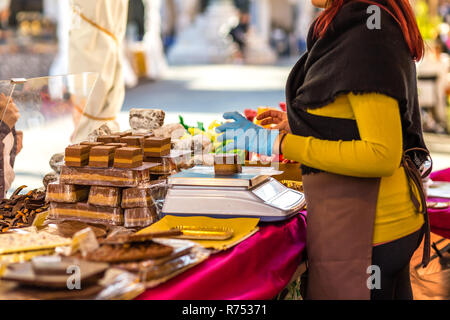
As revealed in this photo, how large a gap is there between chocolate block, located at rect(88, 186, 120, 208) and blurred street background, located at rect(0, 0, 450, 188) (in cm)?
68

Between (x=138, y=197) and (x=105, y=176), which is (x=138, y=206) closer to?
(x=138, y=197)

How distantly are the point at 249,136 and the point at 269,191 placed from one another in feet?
1.01

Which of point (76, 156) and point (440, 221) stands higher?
point (76, 156)

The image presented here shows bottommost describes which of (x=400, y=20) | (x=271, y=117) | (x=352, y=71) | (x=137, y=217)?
(x=137, y=217)

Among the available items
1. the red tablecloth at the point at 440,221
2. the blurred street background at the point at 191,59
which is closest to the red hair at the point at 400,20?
the blurred street background at the point at 191,59

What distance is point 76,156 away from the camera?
1968mm

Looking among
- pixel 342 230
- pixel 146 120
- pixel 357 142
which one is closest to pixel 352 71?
pixel 357 142

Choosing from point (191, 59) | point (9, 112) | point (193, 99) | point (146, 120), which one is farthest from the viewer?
point (191, 59)

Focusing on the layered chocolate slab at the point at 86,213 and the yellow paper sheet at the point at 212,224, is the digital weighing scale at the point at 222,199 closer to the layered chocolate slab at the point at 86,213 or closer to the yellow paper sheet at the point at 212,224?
the yellow paper sheet at the point at 212,224

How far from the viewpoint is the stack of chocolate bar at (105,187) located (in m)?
1.96

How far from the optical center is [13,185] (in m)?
2.64

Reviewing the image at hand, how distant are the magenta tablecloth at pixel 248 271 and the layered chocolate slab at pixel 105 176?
0.46 meters
